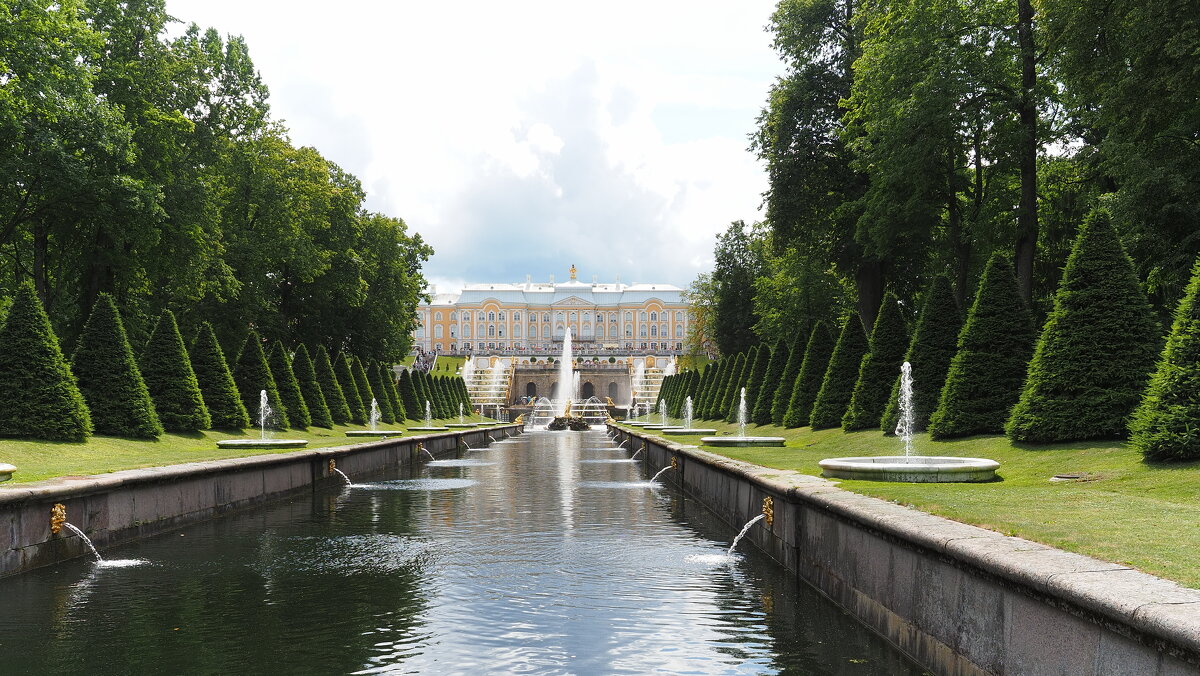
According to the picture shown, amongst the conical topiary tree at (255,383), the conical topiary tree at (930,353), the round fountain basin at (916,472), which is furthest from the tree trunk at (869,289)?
the round fountain basin at (916,472)

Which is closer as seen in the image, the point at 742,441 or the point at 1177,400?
the point at 1177,400

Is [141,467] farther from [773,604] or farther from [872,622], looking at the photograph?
[872,622]

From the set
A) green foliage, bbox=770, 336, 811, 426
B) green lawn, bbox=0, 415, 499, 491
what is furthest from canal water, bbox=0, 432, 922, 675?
green foliage, bbox=770, 336, 811, 426

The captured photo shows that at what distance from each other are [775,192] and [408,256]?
Answer: 25828 mm

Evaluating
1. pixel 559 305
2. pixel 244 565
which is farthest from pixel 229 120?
pixel 559 305

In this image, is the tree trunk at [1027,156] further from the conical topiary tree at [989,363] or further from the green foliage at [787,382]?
the green foliage at [787,382]

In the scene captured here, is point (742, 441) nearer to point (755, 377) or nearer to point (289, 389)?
point (755, 377)

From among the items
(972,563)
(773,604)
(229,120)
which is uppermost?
(229,120)

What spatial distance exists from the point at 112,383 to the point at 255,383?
302 inches

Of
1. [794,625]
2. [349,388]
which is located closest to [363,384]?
[349,388]

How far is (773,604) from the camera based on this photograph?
728 cm

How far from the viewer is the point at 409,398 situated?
4578 centimetres

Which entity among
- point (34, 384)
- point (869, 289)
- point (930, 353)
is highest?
point (869, 289)

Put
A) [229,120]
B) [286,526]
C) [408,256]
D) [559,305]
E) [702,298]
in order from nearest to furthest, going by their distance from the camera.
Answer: [286,526] < [229,120] < [408,256] < [702,298] < [559,305]
